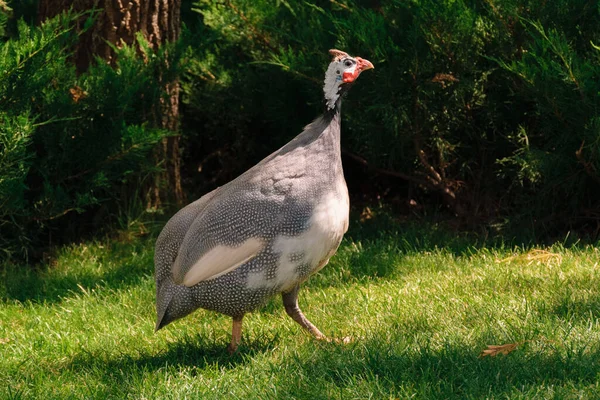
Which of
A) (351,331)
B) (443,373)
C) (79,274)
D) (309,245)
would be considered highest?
(309,245)

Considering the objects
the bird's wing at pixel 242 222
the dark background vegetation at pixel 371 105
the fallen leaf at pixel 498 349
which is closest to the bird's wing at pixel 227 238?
the bird's wing at pixel 242 222

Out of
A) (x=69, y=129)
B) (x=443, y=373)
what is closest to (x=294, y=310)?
(x=443, y=373)

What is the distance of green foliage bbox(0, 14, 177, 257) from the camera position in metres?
5.66

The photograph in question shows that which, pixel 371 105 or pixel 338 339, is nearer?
pixel 338 339

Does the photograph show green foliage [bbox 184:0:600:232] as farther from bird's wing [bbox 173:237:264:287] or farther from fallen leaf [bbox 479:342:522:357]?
bird's wing [bbox 173:237:264:287]

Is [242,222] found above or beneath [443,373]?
above

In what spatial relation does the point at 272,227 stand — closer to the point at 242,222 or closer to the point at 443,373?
the point at 242,222

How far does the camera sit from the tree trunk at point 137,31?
6.58 m

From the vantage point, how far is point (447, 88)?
6051mm

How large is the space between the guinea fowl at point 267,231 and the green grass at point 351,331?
28cm

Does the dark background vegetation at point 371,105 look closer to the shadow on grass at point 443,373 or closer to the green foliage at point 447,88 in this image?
the green foliage at point 447,88

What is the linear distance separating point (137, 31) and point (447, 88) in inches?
88.4

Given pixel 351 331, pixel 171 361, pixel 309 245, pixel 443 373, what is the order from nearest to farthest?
pixel 443 373, pixel 309 245, pixel 171 361, pixel 351 331

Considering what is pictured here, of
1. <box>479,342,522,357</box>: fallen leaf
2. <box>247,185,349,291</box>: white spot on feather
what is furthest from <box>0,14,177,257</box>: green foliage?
<box>479,342,522,357</box>: fallen leaf
